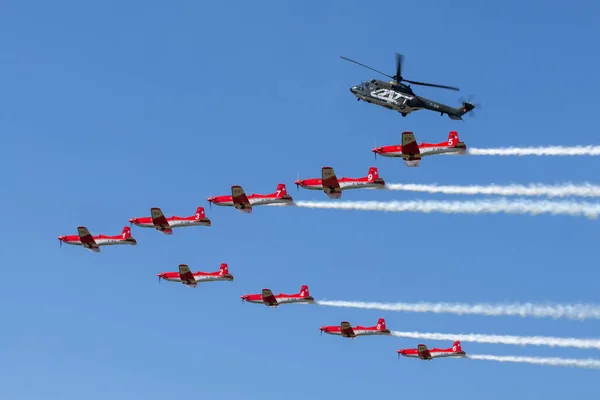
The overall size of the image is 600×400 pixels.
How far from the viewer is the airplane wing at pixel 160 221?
117 m

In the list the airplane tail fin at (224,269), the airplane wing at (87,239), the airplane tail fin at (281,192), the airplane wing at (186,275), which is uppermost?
the airplane tail fin at (281,192)

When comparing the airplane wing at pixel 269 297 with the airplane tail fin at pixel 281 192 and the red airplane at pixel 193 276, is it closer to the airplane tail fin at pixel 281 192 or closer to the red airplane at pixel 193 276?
the red airplane at pixel 193 276

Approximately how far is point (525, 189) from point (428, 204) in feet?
38.1

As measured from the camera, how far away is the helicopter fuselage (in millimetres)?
100562

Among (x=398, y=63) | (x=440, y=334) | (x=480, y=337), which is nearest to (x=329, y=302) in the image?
(x=440, y=334)

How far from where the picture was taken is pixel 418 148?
10000 centimetres

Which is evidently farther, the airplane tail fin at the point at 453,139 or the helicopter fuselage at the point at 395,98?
the helicopter fuselage at the point at 395,98

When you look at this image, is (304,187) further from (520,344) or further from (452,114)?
(520,344)

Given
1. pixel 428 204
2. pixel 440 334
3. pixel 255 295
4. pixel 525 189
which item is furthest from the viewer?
pixel 255 295

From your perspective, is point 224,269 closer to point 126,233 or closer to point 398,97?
point 126,233

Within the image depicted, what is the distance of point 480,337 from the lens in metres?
106

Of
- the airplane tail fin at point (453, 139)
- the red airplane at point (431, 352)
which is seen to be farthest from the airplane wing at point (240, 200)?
the red airplane at point (431, 352)

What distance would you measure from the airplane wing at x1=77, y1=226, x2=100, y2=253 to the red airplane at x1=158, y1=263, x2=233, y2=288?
11.3 m

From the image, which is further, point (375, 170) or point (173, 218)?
point (173, 218)
